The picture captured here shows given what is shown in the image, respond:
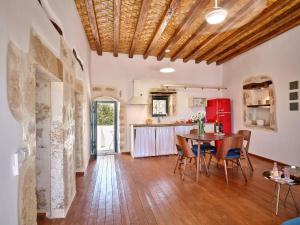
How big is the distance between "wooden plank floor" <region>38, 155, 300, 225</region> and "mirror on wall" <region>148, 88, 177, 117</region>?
2634 mm

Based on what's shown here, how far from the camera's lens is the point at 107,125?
659 cm

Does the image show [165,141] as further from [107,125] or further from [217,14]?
[217,14]

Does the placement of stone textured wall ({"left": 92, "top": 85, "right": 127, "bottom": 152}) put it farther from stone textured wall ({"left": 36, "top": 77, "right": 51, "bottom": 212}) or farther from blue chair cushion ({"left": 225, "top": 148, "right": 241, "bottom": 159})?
stone textured wall ({"left": 36, "top": 77, "right": 51, "bottom": 212})

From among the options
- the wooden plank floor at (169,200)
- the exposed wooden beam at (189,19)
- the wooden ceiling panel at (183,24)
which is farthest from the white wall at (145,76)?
the wooden plank floor at (169,200)

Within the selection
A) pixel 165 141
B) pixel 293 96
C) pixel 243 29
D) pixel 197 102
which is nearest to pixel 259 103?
pixel 293 96

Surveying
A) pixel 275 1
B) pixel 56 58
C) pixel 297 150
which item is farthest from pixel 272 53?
pixel 56 58

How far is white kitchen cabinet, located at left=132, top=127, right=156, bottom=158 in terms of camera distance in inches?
227

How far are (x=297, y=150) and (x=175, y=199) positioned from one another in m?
3.39

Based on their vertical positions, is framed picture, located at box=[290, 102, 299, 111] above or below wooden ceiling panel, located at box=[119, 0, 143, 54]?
below

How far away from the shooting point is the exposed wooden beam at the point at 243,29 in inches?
141

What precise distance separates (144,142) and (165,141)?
2.31 feet

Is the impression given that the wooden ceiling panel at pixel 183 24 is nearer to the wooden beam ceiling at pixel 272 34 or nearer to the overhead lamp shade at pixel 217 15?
the wooden beam ceiling at pixel 272 34

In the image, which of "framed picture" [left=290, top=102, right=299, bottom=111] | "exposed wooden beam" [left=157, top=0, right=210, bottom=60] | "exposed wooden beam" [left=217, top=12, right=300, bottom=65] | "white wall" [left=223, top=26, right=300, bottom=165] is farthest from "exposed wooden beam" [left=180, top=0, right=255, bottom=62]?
"framed picture" [left=290, top=102, right=299, bottom=111]

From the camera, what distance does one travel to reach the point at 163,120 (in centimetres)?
677
